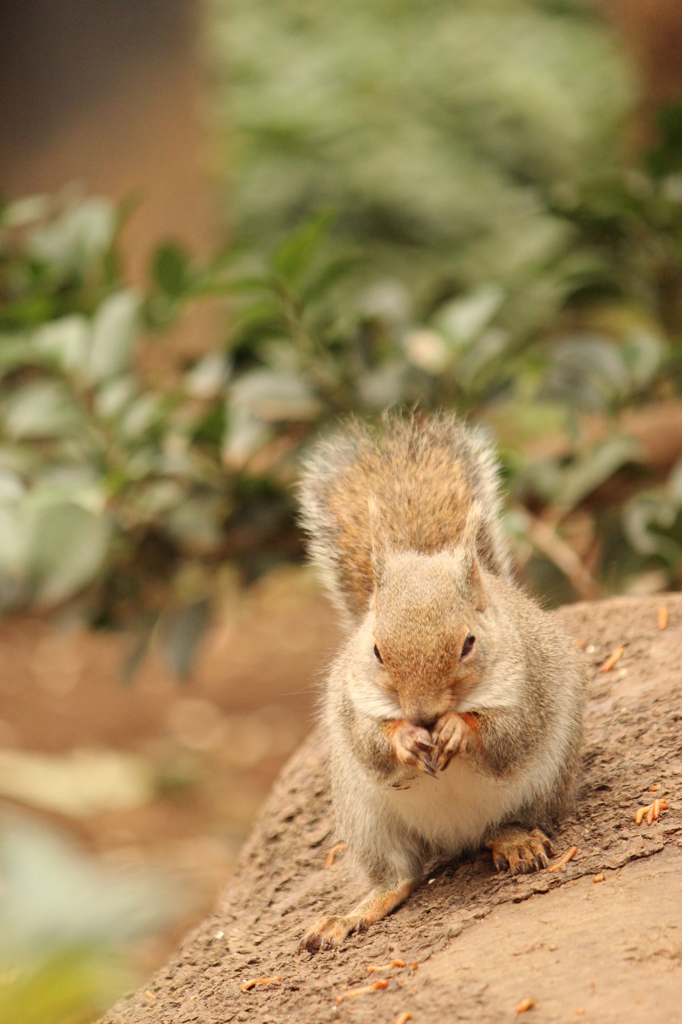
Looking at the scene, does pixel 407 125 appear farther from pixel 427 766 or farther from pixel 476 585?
pixel 427 766

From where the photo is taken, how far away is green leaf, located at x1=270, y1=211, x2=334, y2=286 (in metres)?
3.20

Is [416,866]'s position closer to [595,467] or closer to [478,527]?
[478,527]

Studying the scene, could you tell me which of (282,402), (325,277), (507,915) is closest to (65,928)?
(507,915)

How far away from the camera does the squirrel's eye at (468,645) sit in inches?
72.3

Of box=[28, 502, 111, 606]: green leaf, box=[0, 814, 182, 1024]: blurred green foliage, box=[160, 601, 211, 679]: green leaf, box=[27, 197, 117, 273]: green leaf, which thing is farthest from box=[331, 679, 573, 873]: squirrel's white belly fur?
box=[27, 197, 117, 273]: green leaf

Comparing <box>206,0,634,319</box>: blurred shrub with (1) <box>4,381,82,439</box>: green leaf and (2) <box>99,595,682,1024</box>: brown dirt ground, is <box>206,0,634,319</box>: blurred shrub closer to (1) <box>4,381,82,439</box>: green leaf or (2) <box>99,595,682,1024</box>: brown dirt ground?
(1) <box>4,381,82,439</box>: green leaf

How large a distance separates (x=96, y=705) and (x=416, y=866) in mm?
4992

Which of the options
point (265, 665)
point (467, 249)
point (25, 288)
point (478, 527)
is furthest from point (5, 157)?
point (478, 527)

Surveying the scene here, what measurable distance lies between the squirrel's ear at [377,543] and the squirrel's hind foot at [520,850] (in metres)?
0.53

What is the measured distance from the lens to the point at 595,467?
3.23 m

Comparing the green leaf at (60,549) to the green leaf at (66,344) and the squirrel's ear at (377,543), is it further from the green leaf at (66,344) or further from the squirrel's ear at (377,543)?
the squirrel's ear at (377,543)

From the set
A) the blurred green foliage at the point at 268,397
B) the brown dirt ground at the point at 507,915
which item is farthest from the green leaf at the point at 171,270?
the brown dirt ground at the point at 507,915

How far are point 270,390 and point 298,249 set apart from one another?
46cm

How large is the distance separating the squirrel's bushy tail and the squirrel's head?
6.6 inches
